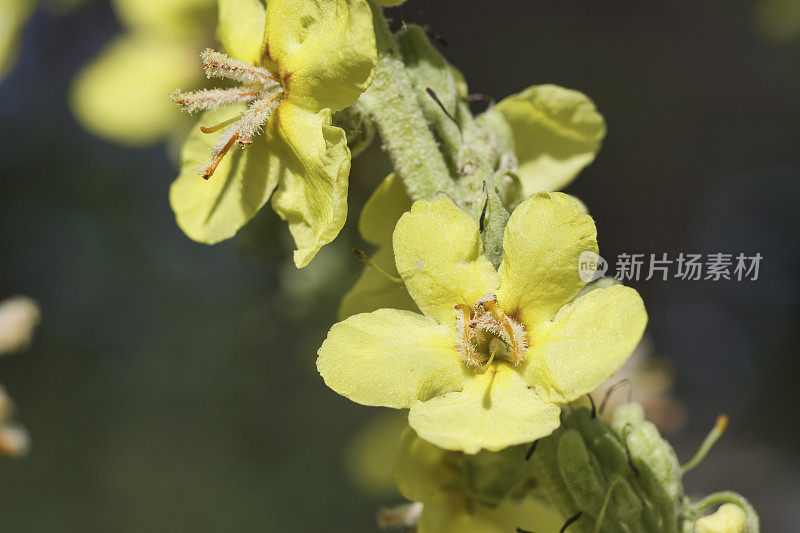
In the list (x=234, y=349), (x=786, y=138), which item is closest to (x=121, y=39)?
(x=234, y=349)

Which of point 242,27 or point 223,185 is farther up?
point 242,27

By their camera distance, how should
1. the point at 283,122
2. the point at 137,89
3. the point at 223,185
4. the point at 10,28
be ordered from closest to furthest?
the point at 283,122 < the point at 223,185 < the point at 10,28 < the point at 137,89

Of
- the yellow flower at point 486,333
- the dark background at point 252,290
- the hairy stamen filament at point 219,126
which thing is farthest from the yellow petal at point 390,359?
the dark background at point 252,290

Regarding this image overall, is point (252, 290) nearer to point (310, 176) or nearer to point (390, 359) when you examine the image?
point (310, 176)

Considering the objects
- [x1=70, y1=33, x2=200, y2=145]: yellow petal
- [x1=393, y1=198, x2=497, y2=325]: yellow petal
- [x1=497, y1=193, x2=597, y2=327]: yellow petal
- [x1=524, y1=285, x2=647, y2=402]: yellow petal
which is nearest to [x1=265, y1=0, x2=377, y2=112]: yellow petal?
[x1=393, y1=198, x2=497, y2=325]: yellow petal

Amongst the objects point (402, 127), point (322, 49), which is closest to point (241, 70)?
point (322, 49)

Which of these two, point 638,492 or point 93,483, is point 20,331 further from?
point 93,483
